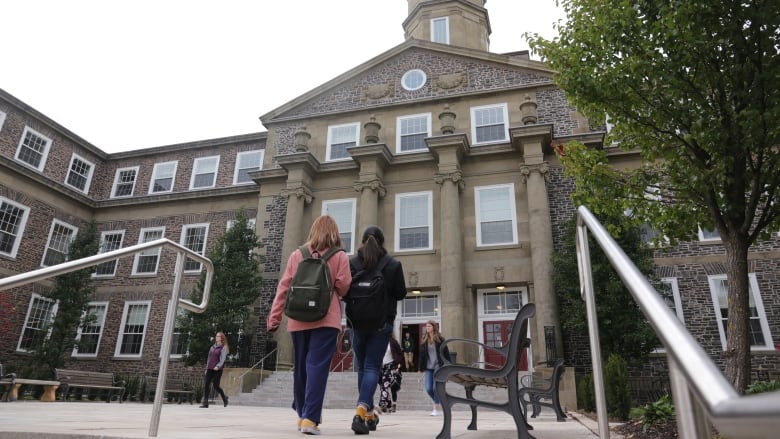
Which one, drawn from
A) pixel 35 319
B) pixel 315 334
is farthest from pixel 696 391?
pixel 35 319

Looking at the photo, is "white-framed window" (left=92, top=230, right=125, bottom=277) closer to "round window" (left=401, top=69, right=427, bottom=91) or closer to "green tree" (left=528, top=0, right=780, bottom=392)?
"round window" (left=401, top=69, right=427, bottom=91)

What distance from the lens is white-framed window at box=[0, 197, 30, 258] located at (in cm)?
2252

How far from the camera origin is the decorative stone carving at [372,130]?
2162 centimetres

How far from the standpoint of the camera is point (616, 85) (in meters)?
8.55

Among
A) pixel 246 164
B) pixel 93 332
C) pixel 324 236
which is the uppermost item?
pixel 246 164

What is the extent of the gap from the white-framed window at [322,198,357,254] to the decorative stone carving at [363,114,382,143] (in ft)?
8.81

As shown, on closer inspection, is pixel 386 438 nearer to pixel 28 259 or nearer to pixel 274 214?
pixel 274 214

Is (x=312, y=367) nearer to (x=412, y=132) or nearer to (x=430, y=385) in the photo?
(x=430, y=385)

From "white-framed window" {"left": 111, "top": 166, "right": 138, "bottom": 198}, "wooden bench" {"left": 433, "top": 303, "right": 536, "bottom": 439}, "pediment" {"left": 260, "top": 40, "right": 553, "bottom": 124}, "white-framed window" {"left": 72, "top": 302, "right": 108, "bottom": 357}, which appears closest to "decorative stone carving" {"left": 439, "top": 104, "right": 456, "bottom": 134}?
"pediment" {"left": 260, "top": 40, "right": 553, "bottom": 124}

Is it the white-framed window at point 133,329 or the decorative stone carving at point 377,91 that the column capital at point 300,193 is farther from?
the white-framed window at point 133,329

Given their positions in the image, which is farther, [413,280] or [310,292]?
[413,280]

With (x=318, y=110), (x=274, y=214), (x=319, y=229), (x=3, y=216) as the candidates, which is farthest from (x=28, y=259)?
(x=319, y=229)

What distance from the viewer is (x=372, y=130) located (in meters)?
21.8

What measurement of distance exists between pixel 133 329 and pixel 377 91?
52.9 ft
